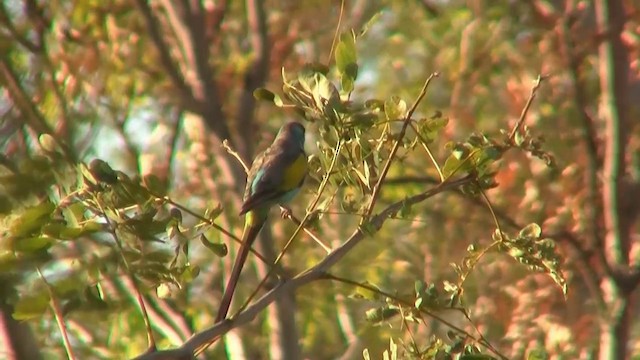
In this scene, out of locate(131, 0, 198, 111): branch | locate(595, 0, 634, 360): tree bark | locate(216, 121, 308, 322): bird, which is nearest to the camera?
locate(216, 121, 308, 322): bird

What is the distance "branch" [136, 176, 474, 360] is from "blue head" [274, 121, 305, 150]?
1200mm

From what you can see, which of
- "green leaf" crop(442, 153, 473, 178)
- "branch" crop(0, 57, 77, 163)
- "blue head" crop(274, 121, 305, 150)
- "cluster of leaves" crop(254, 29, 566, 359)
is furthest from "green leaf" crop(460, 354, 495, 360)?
"branch" crop(0, 57, 77, 163)

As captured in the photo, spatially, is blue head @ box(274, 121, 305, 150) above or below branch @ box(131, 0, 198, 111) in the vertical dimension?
below

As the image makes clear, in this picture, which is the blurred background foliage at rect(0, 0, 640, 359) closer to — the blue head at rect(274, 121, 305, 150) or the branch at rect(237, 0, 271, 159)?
the branch at rect(237, 0, 271, 159)

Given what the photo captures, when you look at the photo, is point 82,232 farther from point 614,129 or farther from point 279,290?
point 614,129

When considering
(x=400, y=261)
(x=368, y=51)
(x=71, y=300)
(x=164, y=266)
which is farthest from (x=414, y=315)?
(x=368, y=51)

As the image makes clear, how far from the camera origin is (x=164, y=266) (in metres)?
1.84

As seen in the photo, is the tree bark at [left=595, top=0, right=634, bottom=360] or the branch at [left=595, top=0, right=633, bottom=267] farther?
the branch at [left=595, top=0, right=633, bottom=267]

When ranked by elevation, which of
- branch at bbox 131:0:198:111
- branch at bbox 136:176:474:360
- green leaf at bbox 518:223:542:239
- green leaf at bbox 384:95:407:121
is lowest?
branch at bbox 136:176:474:360

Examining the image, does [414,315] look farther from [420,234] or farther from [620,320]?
[420,234]

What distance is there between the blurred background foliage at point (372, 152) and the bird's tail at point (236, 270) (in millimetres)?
92

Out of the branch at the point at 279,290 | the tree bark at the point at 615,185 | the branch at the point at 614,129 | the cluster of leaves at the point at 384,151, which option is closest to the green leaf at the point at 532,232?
the cluster of leaves at the point at 384,151

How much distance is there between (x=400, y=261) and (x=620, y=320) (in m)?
1.73

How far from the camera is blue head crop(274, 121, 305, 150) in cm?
318
